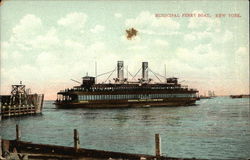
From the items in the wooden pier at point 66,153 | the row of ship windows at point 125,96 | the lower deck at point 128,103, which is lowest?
the wooden pier at point 66,153

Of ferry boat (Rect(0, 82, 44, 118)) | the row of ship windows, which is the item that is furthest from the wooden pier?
the row of ship windows

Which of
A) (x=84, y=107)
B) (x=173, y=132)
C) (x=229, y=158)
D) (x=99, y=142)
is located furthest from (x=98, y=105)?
(x=229, y=158)

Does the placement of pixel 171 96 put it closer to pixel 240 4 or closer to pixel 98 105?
pixel 98 105

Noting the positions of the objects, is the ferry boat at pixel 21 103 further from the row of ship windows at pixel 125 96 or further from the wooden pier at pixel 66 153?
the wooden pier at pixel 66 153

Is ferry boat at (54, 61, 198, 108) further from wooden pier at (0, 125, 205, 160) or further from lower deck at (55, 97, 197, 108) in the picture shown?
wooden pier at (0, 125, 205, 160)

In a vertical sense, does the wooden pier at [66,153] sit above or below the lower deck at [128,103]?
below

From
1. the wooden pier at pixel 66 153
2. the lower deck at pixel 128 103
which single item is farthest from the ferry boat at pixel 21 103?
the wooden pier at pixel 66 153

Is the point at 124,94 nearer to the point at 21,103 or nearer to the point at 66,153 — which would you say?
the point at 21,103
